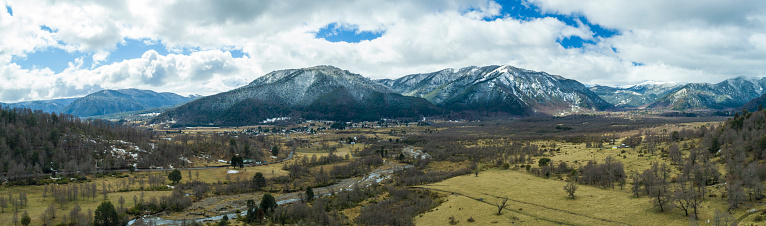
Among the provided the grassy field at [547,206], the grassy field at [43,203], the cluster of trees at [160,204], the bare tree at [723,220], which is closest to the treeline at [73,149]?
the grassy field at [43,203]

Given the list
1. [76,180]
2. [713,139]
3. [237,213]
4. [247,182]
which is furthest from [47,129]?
[713,139]

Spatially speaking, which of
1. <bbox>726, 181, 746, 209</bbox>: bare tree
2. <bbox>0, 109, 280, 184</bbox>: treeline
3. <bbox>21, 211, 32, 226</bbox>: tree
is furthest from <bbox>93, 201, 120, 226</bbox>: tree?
<bbox>726, 181, 746, 209</bbox>: bare tree

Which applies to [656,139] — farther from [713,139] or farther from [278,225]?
[278,225]

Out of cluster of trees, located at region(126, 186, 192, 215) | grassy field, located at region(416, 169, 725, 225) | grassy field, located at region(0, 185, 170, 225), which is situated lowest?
cluster of trees, located at region(126, 186, 192, 215)

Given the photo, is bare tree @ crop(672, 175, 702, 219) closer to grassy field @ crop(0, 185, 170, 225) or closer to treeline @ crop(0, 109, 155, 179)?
grassy field @ crop(0, 185, 170, 225)

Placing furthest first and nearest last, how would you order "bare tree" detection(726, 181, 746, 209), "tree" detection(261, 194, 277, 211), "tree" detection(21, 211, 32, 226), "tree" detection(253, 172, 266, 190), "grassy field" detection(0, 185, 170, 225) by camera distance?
"tree" detection(253, 172, 266, 190), "tree" detection(261, 194, 277, 211), "grassy field" detection(0, 185, 170, 225), "tree" detection(21, 211, 32, 226), "bare tree" detection(726, 181, 746, 209)

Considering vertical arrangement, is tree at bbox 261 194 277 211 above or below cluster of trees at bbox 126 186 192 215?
above

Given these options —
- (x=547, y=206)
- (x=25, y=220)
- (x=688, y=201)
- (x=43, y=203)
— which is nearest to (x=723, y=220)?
(x=688, y=201)
